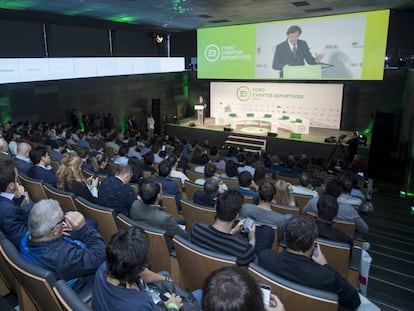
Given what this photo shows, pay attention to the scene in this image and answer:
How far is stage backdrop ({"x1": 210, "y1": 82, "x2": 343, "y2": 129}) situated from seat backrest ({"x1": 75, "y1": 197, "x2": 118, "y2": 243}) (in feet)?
36.0

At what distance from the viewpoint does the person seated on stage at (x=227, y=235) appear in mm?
2252

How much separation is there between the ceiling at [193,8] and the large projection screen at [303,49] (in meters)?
0.36

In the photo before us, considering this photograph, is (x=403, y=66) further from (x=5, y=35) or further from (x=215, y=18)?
(x=5, y=35)

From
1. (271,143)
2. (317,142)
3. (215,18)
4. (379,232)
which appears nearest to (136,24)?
(215,18)

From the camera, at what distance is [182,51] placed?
16.3 m

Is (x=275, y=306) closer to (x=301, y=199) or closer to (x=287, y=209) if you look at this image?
(x=287, y=209)

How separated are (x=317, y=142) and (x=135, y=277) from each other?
10028 millimetres

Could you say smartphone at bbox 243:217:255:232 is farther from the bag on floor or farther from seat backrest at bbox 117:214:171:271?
the bag on floor

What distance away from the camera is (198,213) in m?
3.30

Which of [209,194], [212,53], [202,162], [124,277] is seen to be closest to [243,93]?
[212,53]

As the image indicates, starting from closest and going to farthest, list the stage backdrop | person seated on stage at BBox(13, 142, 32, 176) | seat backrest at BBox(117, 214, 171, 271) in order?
seat backrest at BBox(117, 214, 171, 271), person seated on stage at BBox(13, 142, 32, 176), the stage backdrop

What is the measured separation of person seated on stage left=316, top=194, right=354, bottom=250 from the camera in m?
2.81

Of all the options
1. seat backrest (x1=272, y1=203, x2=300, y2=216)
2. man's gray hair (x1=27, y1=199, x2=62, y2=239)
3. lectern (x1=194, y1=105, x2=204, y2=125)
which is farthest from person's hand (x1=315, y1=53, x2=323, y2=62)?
man's gray hair (x1=27, y1=199, x2=62, y2=239)

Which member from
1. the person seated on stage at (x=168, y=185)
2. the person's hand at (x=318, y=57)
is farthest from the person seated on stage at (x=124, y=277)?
the person's hand at (x=318, y=57)
